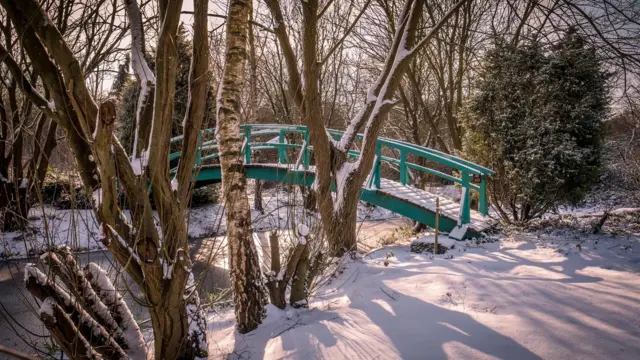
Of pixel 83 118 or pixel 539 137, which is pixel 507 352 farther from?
pixel 539 137

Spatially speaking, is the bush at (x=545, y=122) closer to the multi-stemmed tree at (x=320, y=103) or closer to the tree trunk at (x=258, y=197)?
the multi-stemmed tree at (x=320, y=103)

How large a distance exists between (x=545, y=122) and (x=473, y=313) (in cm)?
396

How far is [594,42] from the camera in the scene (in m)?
4.51

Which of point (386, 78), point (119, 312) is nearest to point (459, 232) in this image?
point (386, 78)

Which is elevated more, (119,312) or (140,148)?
(140,148)

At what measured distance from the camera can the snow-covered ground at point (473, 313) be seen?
2.33 meters

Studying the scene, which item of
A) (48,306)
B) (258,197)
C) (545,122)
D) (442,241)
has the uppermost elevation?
(545,122)

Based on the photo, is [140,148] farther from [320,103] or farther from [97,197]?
[320,103]

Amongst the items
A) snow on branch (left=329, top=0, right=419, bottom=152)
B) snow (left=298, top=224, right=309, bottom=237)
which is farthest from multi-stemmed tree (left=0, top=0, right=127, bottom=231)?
snow on branch (left=329, top=0, right=419, bottom=152)

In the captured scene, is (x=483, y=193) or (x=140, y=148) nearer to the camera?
(x=140, y=148)

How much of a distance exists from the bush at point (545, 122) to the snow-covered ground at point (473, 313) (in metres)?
1.15

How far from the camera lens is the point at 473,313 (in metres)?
2.87

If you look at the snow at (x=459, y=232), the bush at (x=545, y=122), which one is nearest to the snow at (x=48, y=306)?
the snow at (x=459, y=232)

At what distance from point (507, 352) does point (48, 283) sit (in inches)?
108
